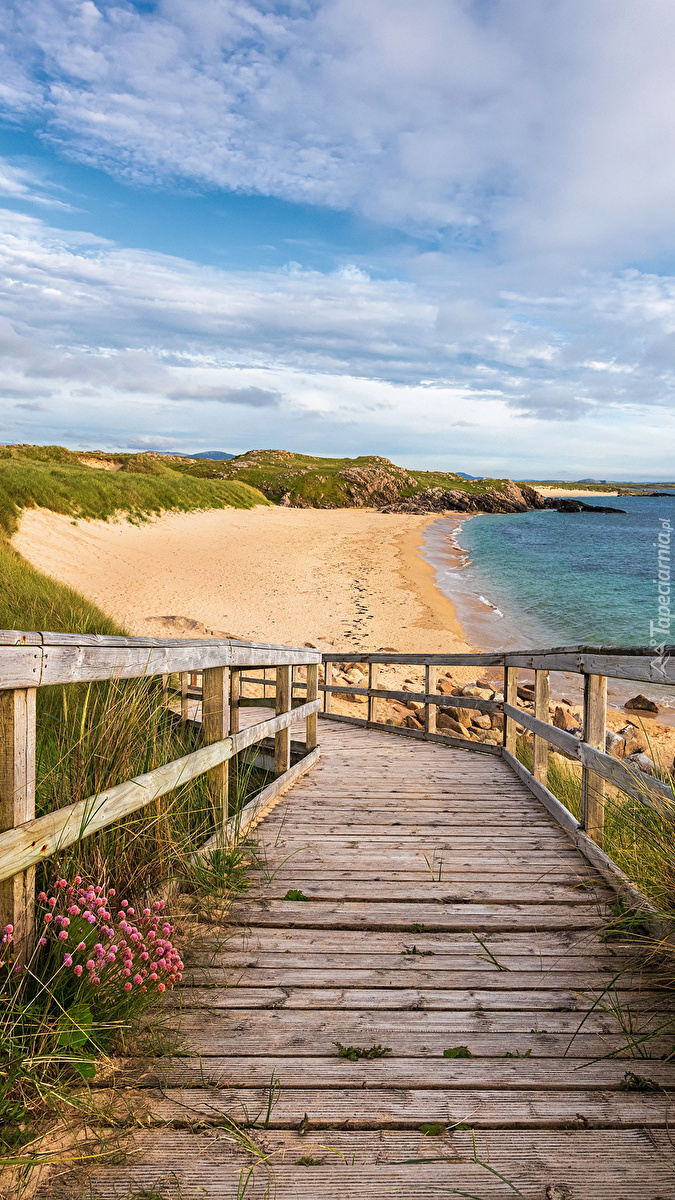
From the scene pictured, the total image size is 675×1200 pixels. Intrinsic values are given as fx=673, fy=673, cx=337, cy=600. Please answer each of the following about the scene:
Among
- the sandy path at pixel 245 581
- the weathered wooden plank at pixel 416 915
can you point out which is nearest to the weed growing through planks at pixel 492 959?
the weathered wooden plank at pixel 416 915

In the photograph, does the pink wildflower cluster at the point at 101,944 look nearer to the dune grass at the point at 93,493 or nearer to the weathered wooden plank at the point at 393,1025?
the weathered wooden plank at the point at 393,1025

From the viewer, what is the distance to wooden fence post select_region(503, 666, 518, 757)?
6512 millimetres

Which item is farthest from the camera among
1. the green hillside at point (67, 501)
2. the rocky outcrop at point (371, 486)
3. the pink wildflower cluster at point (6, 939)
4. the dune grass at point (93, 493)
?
the rocky outcrop at point (371, 486)

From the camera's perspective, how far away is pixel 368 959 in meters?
2.70

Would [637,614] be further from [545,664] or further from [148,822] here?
[148,822]

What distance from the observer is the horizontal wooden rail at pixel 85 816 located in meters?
1.84

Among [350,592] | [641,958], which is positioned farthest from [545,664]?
[350,592]

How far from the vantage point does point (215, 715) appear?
3.60 m

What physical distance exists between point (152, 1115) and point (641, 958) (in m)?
1.91

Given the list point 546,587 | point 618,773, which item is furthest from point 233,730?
point 546,587

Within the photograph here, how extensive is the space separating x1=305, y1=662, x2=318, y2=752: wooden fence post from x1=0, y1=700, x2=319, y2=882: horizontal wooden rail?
3.31 m

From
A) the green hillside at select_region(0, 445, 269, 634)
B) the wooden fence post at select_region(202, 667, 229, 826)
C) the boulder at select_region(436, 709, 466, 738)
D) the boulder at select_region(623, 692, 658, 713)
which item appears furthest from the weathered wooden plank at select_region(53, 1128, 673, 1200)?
the boulder at select_region(623, 692, 658, 713)

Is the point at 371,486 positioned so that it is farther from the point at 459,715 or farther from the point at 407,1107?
the point at 407,1107

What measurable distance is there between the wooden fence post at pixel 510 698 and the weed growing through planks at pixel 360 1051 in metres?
4.62
